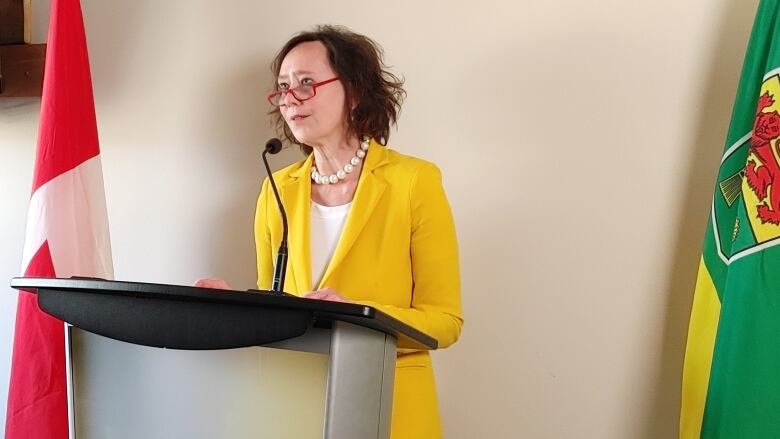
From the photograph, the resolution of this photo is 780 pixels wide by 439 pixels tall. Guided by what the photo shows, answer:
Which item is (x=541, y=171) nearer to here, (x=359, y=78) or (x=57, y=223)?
(x=359, y=78)

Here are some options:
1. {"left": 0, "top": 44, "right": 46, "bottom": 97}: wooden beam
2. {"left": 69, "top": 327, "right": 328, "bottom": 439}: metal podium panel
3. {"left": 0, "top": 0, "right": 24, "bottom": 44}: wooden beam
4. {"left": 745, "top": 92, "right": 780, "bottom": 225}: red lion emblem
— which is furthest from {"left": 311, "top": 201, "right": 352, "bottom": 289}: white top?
{"left": 0, "top": 0, "right": 24, "bottom": 44}: wooden beam

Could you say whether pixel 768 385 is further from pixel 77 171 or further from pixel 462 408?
pixel 77 171

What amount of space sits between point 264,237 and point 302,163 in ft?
0.58

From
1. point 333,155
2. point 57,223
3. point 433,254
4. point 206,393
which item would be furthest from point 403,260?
point 57,223

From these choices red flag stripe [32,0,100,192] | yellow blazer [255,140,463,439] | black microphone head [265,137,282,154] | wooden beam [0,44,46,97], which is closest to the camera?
black microphone head [265,137,282,154]

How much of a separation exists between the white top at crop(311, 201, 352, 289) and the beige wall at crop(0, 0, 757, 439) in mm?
417

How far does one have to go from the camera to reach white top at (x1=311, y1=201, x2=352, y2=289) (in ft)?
4.98

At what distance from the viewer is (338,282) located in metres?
1.48

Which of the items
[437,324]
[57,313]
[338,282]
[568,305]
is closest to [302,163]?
[338,282]

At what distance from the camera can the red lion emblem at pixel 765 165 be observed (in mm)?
1438

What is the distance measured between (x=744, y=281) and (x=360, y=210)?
2.37ft

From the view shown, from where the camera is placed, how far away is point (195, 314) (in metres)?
0.88

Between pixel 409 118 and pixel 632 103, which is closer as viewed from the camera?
pixel 632 103

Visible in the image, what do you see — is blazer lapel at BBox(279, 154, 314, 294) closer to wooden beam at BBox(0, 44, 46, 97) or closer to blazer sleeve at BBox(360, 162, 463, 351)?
blazer sleeve at BBox(360, 162, 463, 351)
